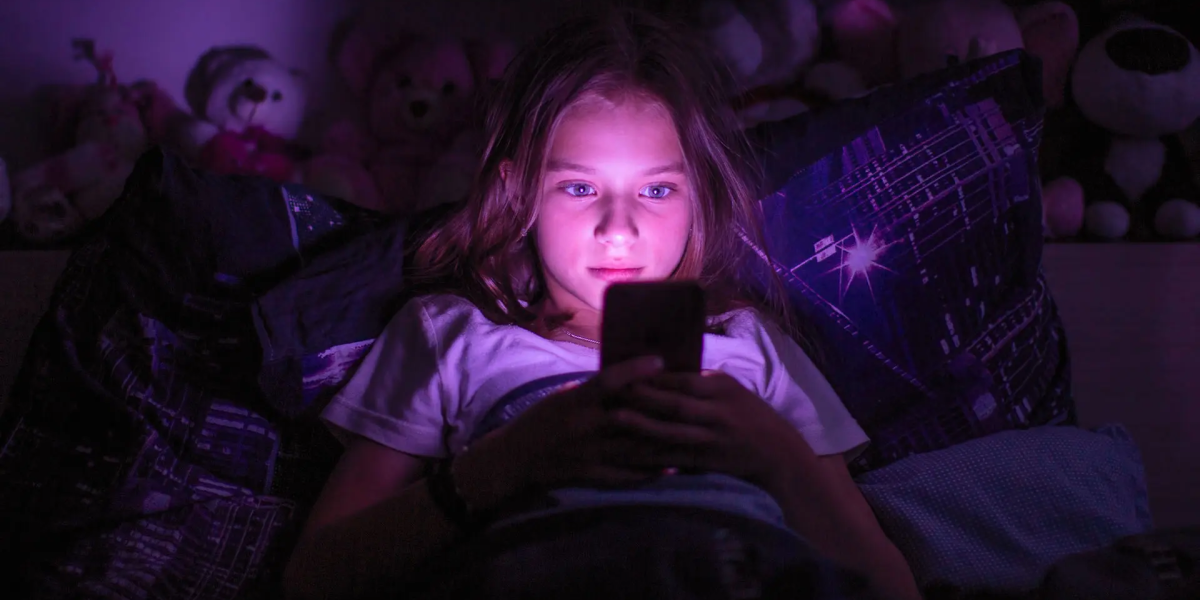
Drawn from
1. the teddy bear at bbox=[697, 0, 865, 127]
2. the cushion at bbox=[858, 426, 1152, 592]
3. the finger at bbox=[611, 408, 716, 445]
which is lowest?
the cushion at bbox=[858, 426, 1152, 592]

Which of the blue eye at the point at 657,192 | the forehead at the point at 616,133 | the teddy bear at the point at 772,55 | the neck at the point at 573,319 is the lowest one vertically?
the neck at the point at 573,319

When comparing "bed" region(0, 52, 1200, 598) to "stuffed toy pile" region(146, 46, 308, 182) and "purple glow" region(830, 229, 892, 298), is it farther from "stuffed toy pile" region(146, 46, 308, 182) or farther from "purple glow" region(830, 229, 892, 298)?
"stuffed toy pile" region(146, 46, 308, 182)

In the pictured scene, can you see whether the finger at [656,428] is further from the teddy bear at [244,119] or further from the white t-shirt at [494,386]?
the teddy bear at [244,119]

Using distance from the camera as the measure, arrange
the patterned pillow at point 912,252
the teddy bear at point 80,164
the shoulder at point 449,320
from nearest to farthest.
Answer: the shoulder at point 449,320
the patterned pillow at point 912,252
the teddy bear at point 80,164

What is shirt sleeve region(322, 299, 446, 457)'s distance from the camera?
0.75 m

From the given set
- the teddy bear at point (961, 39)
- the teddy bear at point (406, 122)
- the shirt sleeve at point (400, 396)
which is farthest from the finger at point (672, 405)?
the teddy bear at point (961, 39)

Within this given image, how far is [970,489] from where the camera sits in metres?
0.86

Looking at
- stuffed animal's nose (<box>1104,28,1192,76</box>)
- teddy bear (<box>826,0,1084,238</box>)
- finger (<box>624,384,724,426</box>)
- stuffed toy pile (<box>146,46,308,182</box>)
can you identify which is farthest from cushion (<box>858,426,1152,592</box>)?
stuffed toy pile (<box>146,46,308,182</box>)

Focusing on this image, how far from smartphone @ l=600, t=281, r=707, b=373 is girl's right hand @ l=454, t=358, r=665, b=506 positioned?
0.06ft

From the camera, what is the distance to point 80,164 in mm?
1147

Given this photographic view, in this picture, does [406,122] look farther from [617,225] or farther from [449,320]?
[617,225]

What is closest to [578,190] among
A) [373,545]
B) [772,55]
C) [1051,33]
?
[373,545]

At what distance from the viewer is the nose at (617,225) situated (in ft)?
2.45

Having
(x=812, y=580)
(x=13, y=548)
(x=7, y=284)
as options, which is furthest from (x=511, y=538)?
(x=7, y=284)
